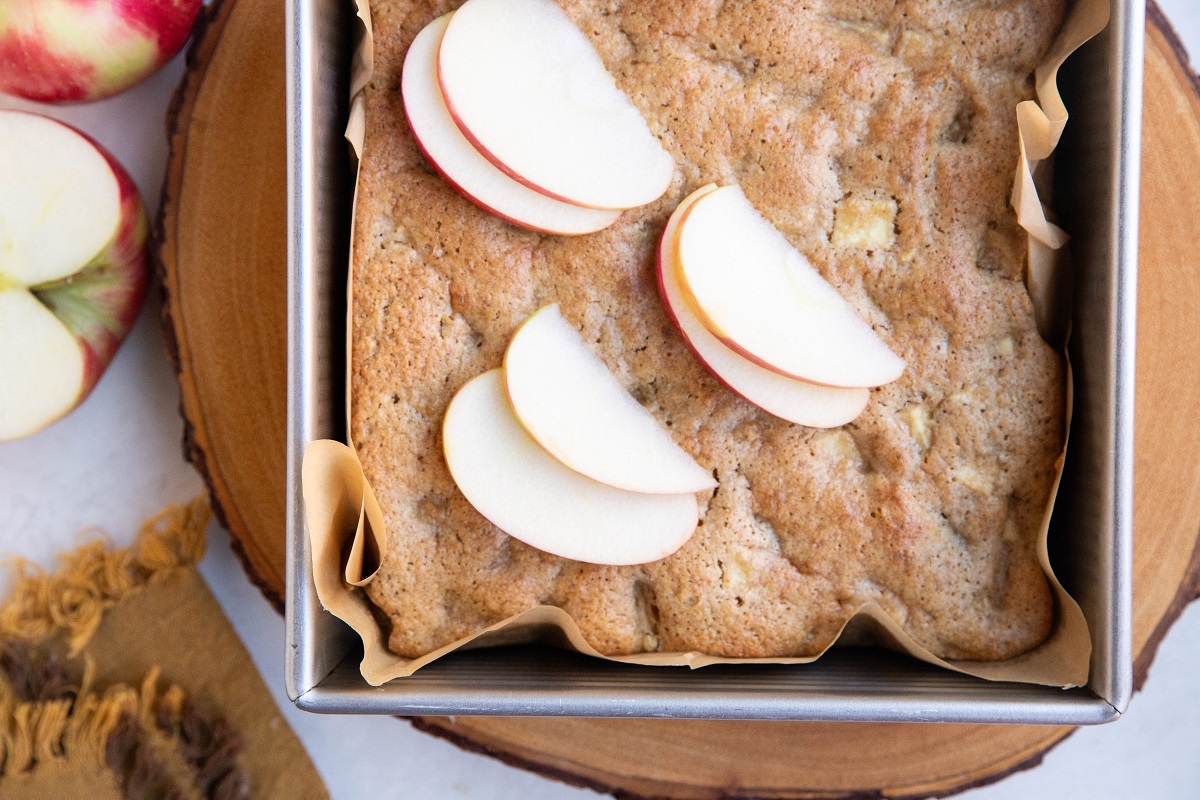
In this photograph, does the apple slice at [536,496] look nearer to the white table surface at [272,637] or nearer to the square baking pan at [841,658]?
the square baking pan at [841,658]

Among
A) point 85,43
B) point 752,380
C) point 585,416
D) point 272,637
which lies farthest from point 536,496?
point 85,43

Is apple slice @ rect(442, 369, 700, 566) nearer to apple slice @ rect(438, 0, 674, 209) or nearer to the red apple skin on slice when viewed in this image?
apple slice @ rect(438, 0, 674, 209)

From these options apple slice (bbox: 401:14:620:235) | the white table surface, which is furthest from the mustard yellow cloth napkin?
apple slice (bbox: 401:14:620:235)

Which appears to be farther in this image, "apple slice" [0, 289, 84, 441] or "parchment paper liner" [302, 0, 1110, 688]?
"apple slice" [0, 289, 84, 441]

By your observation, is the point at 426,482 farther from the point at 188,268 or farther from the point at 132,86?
the point at 132,86

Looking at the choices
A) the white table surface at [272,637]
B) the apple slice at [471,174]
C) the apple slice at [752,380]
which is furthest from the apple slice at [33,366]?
the apple slice at [752,380]

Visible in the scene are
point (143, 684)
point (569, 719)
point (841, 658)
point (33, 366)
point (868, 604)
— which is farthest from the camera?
point (143, 684)

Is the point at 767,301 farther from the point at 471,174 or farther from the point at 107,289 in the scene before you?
the point at 107,289
